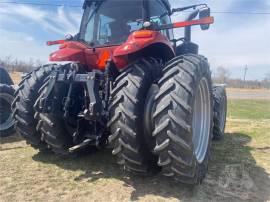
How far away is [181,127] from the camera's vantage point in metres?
3.19

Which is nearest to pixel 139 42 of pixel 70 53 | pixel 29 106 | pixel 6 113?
pixel 70 53

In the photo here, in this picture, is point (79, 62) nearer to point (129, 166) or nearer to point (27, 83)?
point (27, 83)

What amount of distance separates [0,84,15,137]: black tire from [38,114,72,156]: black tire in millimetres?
2554

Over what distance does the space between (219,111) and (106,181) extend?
382cm

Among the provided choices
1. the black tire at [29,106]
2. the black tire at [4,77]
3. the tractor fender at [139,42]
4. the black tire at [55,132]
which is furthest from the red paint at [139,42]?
the black tire at [4,77]

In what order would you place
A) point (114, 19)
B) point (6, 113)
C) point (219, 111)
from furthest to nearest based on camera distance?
1. point (219, 111)
2. point (6, 113)
3. point (114, 19)

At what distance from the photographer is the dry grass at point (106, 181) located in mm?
3518

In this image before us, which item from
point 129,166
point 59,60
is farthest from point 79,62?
point 129,166

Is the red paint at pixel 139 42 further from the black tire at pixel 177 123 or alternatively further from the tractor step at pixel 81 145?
the tractor step at pixel 81 145

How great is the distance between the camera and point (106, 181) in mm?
3906

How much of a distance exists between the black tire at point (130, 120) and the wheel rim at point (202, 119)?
2.80 ft

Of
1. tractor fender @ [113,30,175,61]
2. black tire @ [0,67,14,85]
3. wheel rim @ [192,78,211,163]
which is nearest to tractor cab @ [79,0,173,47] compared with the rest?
tractor fender @ [113,30,175,61]

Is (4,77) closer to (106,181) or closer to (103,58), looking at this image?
(103,58)

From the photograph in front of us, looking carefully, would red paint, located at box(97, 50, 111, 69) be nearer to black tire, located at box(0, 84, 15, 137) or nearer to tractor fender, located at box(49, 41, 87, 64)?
tractor fender, located at box(49, 41, 87, 64)
